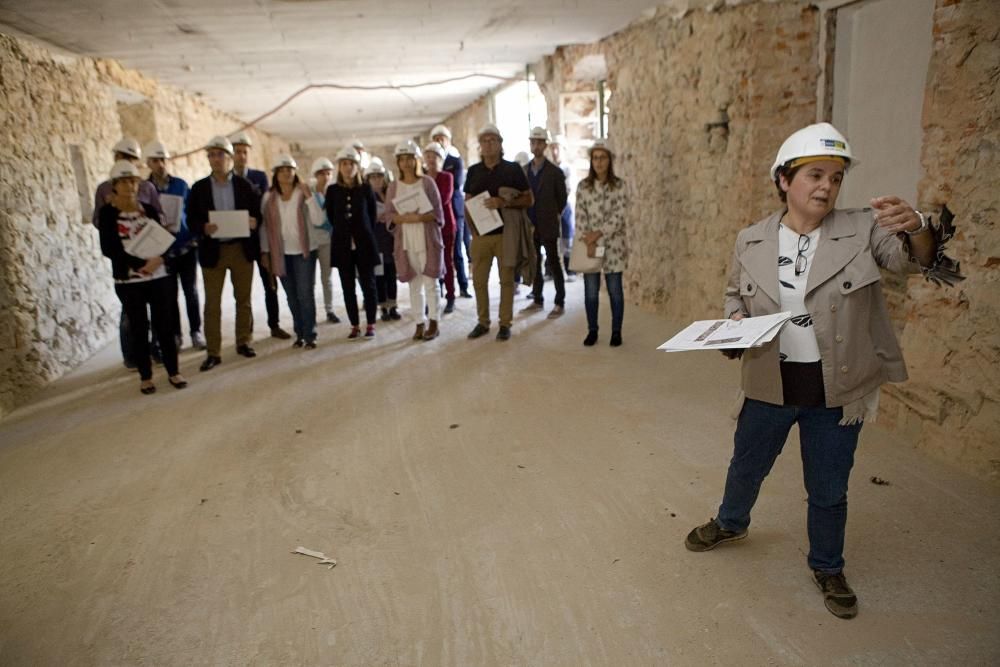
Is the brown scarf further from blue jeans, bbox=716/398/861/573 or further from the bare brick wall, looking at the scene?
blue jeans, bbox=716/398/861/573

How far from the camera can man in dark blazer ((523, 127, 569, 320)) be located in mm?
5980

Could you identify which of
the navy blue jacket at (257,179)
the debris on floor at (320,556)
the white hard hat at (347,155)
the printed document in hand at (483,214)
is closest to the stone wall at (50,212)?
the navy blue jacket at (257,179)

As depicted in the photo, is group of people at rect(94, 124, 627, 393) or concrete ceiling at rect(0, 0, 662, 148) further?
concrete ceiling at rect(0, 0, 662, 148)

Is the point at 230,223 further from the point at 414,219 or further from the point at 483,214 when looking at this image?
the point at 483,214

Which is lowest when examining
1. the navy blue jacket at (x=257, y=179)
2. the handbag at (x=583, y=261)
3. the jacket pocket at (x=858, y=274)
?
the handbag at (x=583, y=261)

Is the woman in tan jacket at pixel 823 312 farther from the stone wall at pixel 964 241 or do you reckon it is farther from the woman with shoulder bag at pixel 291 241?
the woman with shoulder bag at pixel 291 241

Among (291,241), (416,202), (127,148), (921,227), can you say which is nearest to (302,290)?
(291,241)

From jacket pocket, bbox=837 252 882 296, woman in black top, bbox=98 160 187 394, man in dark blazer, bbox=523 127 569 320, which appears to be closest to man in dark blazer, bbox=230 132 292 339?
woman in black top, bbox=98 160 187 394

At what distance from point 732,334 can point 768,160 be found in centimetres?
331

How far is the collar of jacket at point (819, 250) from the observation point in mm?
1889

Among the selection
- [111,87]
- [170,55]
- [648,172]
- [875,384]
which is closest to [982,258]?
[875,384]

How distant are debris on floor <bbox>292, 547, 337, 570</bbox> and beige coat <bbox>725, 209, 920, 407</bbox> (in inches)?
67.7

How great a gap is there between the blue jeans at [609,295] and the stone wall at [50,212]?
4.29 meters

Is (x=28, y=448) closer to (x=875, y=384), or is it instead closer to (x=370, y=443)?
(x=370, y=443)
